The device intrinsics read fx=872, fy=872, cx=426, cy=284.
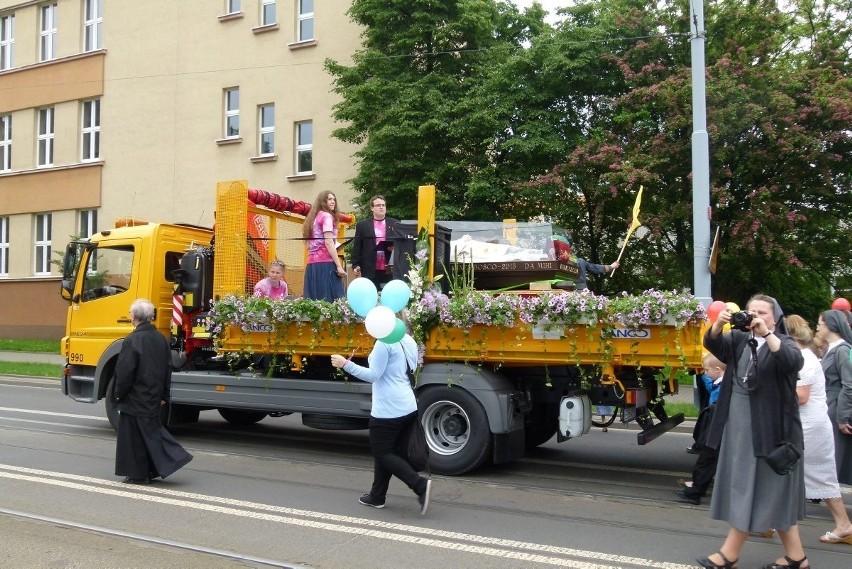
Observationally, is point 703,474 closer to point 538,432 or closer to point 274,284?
point 538,432

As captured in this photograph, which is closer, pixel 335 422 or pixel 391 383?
pixel 391 383

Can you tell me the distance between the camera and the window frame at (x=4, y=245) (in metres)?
30.1

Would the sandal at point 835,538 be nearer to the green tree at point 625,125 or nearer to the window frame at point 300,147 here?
the green tree at point 625,125

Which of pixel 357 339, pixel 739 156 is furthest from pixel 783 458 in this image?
pixel 739 156

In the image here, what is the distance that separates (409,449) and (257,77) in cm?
2013

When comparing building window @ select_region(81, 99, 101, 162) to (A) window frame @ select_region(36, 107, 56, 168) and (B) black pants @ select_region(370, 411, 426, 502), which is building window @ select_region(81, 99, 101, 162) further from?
(B) black pants @ select_region(370, 411, 426, 502)

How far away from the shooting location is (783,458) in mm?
4906

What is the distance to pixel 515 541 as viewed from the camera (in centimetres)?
596

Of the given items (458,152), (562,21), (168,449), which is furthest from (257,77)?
(168,449)

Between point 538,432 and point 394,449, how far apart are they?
3.26 metres

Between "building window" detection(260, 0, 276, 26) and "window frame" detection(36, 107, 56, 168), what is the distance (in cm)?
927

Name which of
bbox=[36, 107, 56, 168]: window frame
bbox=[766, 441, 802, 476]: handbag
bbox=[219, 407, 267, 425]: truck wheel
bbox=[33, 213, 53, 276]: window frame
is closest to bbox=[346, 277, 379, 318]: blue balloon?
bbox=[766, 441, 802, 476]: handbag

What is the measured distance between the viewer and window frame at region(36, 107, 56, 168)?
2962cm

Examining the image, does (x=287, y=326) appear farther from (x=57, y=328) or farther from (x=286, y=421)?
(x=57, y=328)
